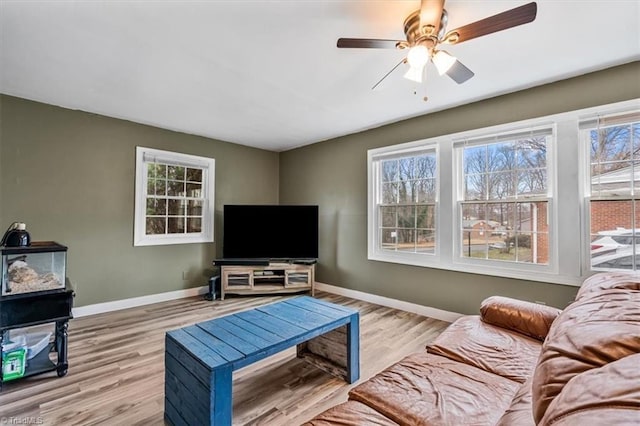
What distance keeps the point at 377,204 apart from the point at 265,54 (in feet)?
8.37

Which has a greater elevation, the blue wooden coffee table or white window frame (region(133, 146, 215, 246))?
white window frame (region(133, 146, 215, 246))

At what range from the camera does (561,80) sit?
2.76 m

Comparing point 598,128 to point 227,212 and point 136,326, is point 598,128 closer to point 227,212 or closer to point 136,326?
point 227,212

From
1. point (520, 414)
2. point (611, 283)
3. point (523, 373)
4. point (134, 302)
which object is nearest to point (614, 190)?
point (611, 283)

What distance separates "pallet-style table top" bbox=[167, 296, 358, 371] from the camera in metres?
1.60

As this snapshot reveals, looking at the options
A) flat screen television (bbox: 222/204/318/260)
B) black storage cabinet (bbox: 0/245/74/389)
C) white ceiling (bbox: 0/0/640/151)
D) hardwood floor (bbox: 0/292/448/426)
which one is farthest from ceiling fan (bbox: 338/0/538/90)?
flat screen television (bbox: 222/204/318/260)

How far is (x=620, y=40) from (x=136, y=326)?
5.03 metres

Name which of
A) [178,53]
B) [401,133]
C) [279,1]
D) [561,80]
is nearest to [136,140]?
[178,53]

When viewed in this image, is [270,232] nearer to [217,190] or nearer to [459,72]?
[217,190]

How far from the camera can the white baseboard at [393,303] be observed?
3.44m

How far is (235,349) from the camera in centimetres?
166

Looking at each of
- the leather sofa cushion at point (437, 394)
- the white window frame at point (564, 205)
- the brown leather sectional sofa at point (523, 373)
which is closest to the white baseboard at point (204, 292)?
the white window frame at point (564, 205)

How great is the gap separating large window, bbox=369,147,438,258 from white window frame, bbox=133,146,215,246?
2580mm

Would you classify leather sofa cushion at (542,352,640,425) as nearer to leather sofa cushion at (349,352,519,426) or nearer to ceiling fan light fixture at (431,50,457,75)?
leather sofa cushion at (349,352,519,426)
